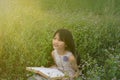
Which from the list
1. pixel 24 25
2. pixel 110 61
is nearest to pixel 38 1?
pixel 24 25

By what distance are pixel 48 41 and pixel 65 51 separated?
0.30 metres

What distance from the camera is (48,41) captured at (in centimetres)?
497

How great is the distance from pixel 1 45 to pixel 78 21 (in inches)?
64.8

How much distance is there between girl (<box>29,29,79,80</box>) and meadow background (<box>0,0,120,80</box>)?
0.11 meters

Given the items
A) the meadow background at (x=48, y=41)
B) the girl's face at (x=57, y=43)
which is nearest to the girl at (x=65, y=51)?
the girl's face at (x=57, y=43)

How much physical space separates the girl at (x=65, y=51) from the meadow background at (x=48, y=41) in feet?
0.37

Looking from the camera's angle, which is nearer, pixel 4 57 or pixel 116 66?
pixel 116 66

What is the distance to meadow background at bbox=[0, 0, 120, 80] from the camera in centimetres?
426

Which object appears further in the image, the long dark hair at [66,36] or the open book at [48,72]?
the long dark hair at [66,36]

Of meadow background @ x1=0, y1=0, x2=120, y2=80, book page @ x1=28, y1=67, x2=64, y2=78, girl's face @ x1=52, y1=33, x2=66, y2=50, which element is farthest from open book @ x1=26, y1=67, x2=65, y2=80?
girl's face @ x1=52, y1=33, x2=66, y2=50

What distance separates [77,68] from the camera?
4.62 metres

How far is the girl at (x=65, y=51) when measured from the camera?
4.65 metres

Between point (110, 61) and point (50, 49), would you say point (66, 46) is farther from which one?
point (110, 61)

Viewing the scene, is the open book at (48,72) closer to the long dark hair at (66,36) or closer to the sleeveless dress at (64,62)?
the sleeveless dress at (64,62)
